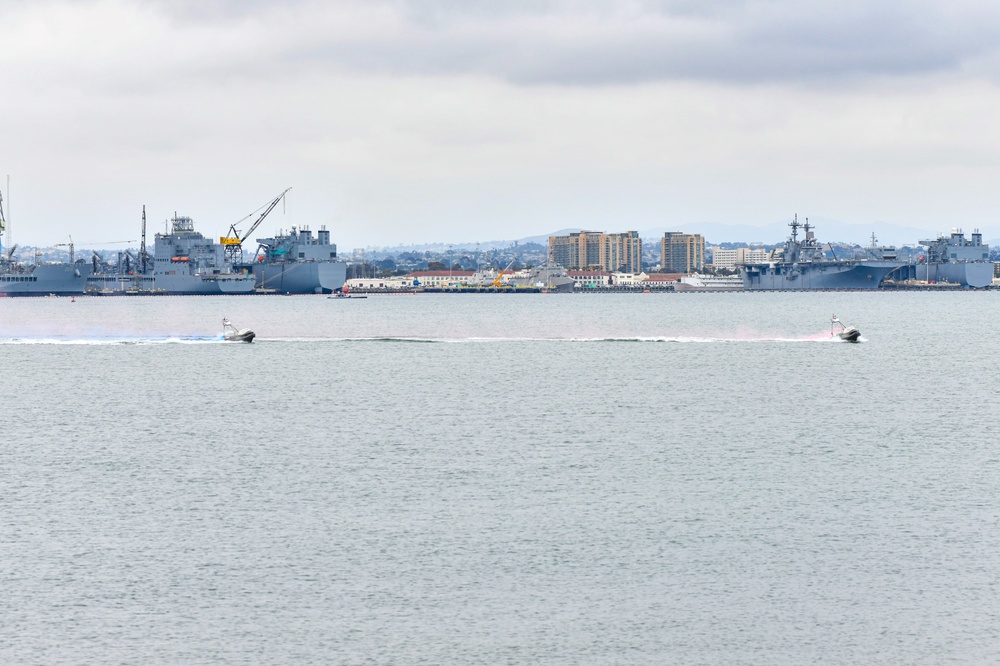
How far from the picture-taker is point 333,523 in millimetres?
36500

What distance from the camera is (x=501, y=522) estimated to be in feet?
119

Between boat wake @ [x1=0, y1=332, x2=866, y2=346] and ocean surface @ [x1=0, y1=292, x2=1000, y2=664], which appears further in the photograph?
boat wake @ [x1=0, y1=332, x2=866, y2=346]

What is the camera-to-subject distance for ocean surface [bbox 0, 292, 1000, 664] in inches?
1049

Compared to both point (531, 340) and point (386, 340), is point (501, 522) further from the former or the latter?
point (531, 340)

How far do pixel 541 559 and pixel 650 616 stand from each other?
4787 mm

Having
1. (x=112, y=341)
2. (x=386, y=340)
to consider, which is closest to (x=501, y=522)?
(x=386, y=340)

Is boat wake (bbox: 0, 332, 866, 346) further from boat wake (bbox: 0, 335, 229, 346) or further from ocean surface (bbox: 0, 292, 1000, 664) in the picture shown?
ocean surface (bbox: 0, 292, 1000, 664)

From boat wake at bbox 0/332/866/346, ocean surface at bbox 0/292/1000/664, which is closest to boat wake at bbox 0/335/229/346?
boat wake at bbox 0/332/866/346

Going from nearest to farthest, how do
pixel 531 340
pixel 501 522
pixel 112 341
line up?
pixel 501 522
pixel 112 341
pixel 531 340

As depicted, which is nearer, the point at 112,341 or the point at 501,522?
the point at 501,522

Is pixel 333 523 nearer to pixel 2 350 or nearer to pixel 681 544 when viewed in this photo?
pixel 681 544

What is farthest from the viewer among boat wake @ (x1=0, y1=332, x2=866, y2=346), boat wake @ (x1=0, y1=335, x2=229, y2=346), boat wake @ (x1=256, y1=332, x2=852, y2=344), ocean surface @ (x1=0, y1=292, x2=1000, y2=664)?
boat wake @ (x1=256, y1=332, x2=852, y2=344)

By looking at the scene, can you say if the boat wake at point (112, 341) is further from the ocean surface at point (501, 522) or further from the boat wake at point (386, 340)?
the ocean surface at point (501, 522)

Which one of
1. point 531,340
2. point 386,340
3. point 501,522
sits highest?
point 386,340
